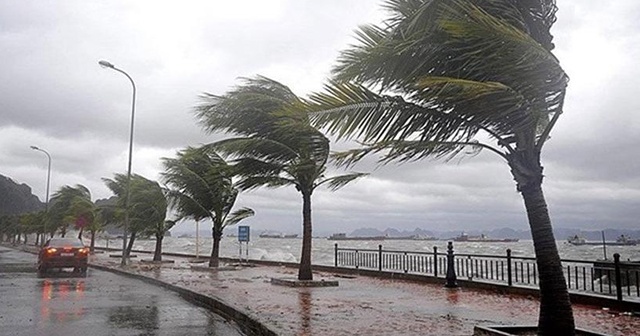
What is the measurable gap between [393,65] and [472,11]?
5.94ft

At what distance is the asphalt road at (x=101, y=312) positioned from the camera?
9758mm

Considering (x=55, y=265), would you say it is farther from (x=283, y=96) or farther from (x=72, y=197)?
(x=72, y=197)

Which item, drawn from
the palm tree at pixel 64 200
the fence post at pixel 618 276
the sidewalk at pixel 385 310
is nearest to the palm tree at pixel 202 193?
the sidewalk at pixel 385 310

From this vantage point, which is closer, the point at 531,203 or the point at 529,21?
the point at 531,203

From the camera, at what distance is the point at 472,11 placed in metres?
7.05

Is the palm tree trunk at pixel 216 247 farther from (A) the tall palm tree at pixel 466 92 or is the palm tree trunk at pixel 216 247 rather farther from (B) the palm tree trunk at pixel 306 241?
(A) the tall palm tree at pixel 466 92

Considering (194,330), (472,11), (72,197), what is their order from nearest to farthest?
(472,11), (194,330), (72,197)

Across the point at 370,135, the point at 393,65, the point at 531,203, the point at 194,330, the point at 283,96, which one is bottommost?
the point at 194,330

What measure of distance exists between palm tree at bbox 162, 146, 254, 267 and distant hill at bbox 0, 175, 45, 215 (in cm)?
16198

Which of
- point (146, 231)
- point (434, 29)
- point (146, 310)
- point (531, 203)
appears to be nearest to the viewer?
point (531, 203)

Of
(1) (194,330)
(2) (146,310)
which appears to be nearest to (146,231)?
(2) (146,310)

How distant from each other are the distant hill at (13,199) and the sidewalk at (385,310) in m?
176

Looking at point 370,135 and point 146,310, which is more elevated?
point 370,135

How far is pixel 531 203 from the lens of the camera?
7.72 meters
